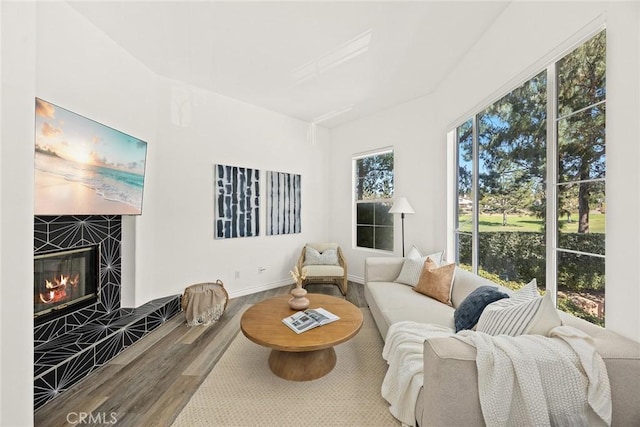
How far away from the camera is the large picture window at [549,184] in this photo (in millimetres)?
1481

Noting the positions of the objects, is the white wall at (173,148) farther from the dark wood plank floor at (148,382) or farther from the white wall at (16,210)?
the white wall at (16,210)

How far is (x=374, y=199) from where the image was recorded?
4.40 metres

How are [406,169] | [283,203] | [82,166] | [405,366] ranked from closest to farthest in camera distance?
[405,366], [82,166], [406,169], [283,203]

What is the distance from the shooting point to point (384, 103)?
3.88 meters

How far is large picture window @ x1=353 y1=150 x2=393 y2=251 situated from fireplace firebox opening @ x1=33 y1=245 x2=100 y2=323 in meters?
3.62

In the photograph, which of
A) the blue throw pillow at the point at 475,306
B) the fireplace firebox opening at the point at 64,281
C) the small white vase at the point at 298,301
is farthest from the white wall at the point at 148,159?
the blue throw pillow at the point at 475,306

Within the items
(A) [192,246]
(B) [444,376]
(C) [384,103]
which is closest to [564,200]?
(B) [444,376]

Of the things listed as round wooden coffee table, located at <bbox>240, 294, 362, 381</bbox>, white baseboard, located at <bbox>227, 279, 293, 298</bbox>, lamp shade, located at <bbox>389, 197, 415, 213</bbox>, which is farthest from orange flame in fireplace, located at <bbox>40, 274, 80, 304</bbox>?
lamp shade, located at <bbox>389, 197, 415, 213</bbox>

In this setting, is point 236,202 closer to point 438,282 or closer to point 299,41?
point 299,41

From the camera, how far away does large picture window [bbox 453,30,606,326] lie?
1481 millimetres

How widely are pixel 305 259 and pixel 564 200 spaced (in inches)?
125

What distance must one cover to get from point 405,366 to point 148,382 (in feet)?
5.98

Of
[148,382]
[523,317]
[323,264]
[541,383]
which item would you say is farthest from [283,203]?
[541,383]

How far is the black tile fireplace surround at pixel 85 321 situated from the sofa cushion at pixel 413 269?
2697mm
